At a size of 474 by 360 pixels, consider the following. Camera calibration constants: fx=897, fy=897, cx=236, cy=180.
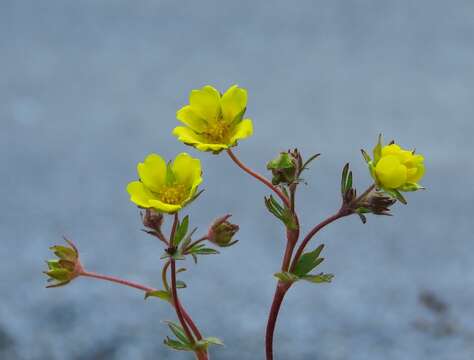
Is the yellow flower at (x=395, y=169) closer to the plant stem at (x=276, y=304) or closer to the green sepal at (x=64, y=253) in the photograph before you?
the plant stem at (x=276, y=304)

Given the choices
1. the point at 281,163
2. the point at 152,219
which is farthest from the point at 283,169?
the point at 152,219

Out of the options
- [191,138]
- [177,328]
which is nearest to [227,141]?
[191,138]

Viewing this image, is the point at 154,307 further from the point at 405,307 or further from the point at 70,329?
the point at 405,307

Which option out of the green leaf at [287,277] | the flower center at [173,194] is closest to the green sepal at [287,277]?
the green leaf at [287,277]

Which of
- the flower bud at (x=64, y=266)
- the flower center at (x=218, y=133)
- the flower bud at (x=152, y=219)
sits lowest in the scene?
the flower bud at (x=64, y=266)

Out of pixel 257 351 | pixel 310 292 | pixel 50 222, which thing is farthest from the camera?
pixel 50 222

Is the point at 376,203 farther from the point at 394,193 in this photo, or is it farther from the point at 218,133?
the point at 218,133
